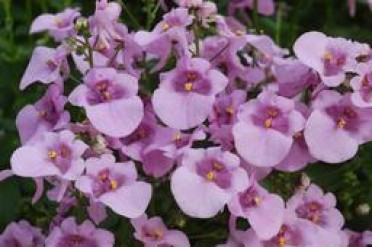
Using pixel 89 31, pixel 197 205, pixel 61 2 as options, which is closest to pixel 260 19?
pixel 61 2

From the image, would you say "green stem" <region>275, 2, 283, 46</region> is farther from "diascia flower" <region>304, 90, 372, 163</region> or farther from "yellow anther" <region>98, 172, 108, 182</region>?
"yellow anther" <region>98, 172, 108, 182</region>

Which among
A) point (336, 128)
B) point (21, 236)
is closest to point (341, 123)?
point (336, 128)

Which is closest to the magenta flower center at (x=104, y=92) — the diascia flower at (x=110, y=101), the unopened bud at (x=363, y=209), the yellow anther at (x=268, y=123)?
the diascia flower at (x=110, y=101)

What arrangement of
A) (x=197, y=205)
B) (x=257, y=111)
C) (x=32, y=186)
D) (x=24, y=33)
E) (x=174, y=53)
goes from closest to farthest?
(x=197, y=205)
(x=257, y=111)
(x=174, y=53)
(x=32, y=186)
(x=24, y=33)

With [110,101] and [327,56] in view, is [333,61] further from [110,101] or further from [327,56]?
[110,101]

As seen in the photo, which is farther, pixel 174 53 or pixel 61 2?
pixel 61 2

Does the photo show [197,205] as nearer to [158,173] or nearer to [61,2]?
[158,173]

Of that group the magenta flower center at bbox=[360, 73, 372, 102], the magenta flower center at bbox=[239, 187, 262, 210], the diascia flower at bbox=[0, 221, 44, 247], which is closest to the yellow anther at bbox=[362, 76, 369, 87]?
the magenta flower center at bbox=[360, 73, 372, 102]
